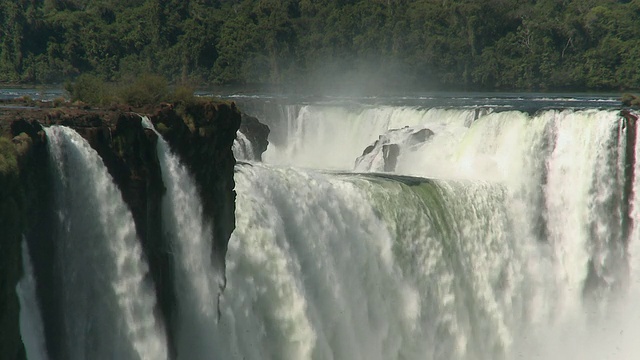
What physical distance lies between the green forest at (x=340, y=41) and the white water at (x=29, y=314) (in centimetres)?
4074

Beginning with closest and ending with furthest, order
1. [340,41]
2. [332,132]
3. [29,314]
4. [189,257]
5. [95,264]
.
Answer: [29,314]
[95,264]
[189,257]
[332,132]
[340,41]

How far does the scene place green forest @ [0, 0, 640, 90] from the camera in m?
55.4

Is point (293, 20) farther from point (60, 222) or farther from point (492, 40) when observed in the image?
point (60, 222)

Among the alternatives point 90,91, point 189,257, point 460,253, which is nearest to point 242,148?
point 460,253

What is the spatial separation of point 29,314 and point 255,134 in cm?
1720

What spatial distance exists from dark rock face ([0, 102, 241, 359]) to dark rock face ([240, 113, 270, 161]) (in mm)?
12066

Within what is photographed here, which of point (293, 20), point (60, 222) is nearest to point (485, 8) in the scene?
point (293, 20)

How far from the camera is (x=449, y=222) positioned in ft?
74.4

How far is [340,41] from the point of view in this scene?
62.8 metres

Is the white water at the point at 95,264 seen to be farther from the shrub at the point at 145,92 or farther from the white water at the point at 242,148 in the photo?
the white water at the point at 242,148

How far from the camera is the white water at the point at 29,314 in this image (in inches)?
513

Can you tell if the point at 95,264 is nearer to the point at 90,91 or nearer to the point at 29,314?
the point at 29,314

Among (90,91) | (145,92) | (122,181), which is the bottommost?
(122,181)

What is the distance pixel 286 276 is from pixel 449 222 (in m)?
6.10
